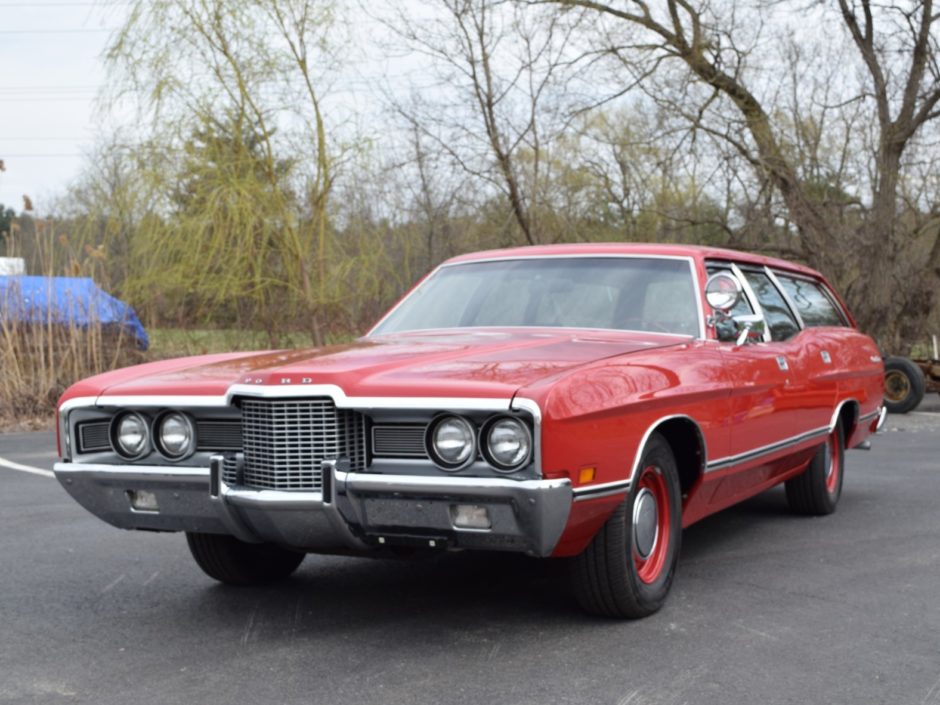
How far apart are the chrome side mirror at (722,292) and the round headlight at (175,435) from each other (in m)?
2.33

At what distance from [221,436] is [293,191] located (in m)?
12.4

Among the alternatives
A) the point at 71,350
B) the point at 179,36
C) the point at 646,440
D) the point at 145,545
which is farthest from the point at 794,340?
the point at 179,36

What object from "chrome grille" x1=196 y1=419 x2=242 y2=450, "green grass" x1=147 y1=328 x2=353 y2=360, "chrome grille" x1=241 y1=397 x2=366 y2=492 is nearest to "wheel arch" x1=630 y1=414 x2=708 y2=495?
"chrome grille" x1=241 y1=397 x2=366 y2=492

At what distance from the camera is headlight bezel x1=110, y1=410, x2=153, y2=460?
4445 millimetres

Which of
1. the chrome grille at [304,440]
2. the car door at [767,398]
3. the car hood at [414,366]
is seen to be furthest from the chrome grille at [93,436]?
the car door at [767,398]

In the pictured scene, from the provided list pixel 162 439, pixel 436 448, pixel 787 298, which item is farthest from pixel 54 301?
pixel 436 448

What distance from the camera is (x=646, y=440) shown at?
4.43 m

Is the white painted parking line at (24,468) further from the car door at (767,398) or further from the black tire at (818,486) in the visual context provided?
the car door at (767,398)

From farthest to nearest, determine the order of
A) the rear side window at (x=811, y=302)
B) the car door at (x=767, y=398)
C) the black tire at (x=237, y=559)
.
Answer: the rear side window at (x=811, y=302)
the car door at (x=767, y=398)
the black tire at (x=237, y=559)

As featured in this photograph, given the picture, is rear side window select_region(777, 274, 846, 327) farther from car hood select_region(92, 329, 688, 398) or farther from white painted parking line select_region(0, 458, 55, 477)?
white painted parking line select_region(0, 458, 55, 477)

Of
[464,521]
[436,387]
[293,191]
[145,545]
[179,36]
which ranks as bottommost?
[145,545]

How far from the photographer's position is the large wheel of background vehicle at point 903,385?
45.9ft

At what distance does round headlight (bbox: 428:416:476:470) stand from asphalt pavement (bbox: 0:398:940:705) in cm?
70

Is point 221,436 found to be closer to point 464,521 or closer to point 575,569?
point 464,521
